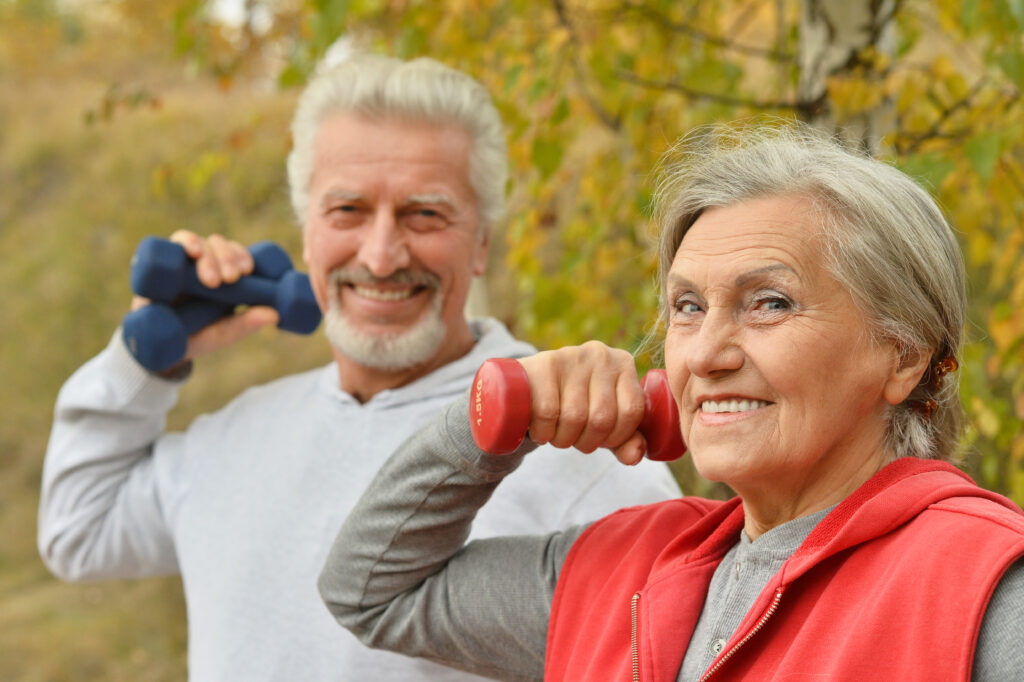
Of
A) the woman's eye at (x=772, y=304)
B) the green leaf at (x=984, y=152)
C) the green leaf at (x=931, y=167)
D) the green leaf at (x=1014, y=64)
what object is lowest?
the woman's eye at (x=772, y=304)

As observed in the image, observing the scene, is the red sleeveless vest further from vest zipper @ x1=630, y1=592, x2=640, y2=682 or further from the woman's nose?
the woman's nose

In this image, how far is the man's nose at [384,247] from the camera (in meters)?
2.02

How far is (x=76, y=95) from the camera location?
12.3m

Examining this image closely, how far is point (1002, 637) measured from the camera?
94 centimetres

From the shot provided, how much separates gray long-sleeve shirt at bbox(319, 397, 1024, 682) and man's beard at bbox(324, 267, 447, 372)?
0.50 meters

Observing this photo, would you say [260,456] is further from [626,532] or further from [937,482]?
[937,482]

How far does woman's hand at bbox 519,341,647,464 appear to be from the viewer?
1365 millimetres

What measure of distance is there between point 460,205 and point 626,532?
895mm

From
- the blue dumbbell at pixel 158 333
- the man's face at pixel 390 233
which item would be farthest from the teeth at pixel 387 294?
the blue dumbbell at pixel 158 333

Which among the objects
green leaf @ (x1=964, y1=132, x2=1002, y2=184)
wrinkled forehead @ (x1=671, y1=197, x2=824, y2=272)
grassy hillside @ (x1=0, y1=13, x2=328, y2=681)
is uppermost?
green leaf @ (x1=964, y1=132, x2=1002, y2=184)

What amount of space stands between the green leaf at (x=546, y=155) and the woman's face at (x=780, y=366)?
1658mm

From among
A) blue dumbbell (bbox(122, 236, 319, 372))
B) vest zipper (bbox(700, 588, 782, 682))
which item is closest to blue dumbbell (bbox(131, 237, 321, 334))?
blue dumbbell (bbox(122, 236, 319, 372))

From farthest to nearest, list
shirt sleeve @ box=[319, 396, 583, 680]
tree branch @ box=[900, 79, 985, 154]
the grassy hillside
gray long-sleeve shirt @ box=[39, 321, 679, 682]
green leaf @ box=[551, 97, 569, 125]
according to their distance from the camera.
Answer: the grassy hillside → green leaf @ box=[551, 97, 569, 125] → tree branch @ box=[900, 79, 985, 154] → gray long-sleeve shirt @ box=[39, 321, 679, 682] → shirt sleeve @ box=[319, 396, 583, 680]

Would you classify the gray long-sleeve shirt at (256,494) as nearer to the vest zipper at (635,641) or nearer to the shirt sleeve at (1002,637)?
the vest zipper at (635,641)
